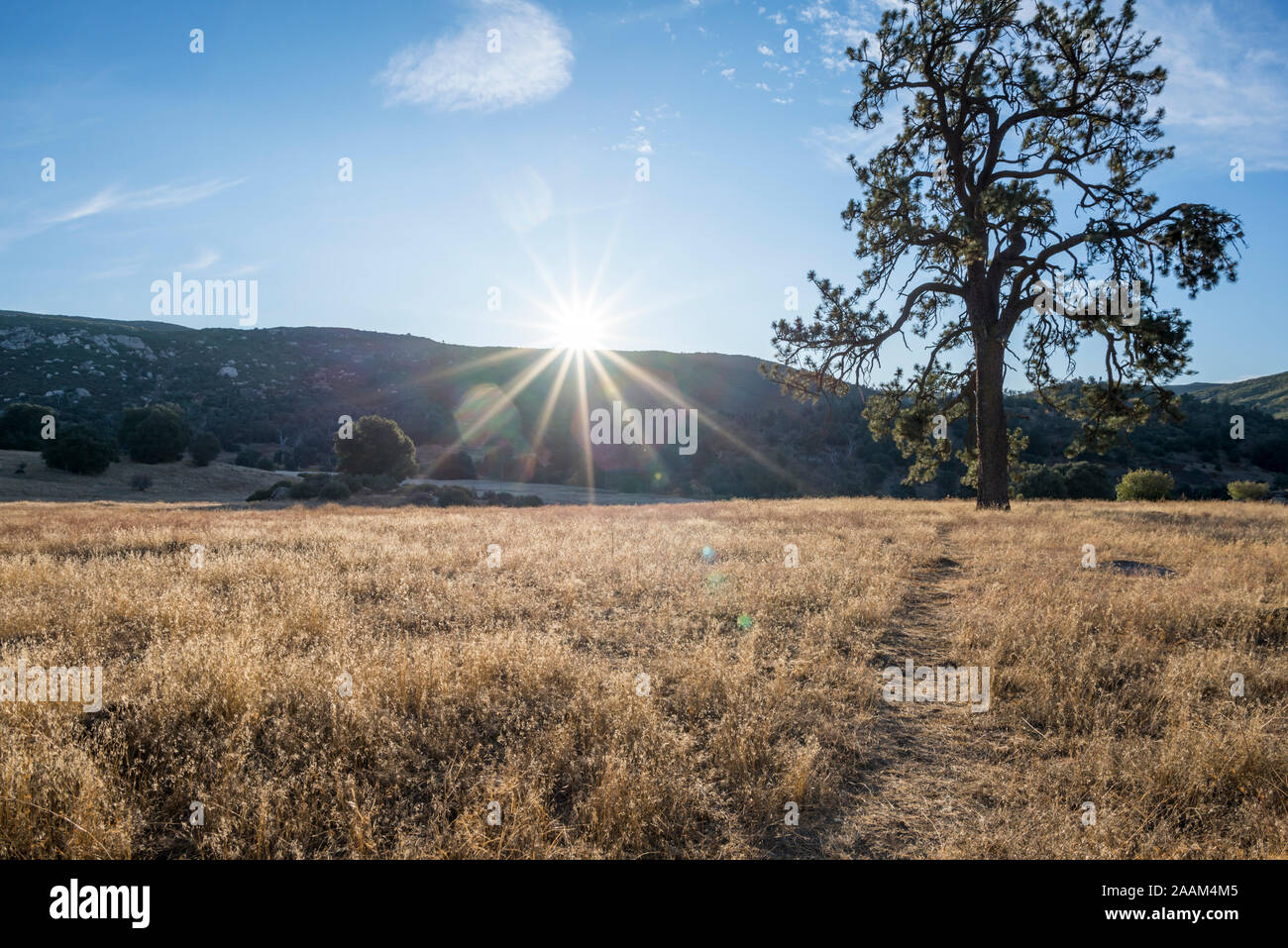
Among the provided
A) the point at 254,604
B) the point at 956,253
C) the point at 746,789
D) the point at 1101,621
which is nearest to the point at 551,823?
the point at 746,789

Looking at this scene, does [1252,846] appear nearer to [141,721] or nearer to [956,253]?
[141,721]

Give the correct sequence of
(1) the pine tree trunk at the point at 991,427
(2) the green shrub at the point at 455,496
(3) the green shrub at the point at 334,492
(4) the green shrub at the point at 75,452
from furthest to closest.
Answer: (4) the green shrub at the point at 75,452 < (2) the green shrub at the point at 455,496 < (3) the green shrub at the point at 334,492 < (1) the pine tree trunk at the point at 991,427

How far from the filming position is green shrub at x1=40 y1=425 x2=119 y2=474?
39031 millimetres

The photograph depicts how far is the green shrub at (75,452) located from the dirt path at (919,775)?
53.7 meters

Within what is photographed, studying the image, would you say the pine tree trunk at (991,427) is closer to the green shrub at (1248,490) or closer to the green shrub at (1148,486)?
the green shrub at (1148,486)

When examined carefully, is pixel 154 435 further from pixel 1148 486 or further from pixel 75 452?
pixel 1148 486

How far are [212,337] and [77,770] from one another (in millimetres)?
131414

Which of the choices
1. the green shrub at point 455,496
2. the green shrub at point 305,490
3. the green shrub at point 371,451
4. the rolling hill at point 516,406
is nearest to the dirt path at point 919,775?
the green shrub at point 455,496

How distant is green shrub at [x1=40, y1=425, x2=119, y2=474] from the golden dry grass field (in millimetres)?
43443

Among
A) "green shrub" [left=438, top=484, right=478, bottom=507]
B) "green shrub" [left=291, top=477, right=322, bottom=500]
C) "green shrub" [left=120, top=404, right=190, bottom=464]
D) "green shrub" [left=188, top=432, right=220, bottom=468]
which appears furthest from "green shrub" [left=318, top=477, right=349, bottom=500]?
"green shrub" [left=120, top=404, right=190, bottom=464]

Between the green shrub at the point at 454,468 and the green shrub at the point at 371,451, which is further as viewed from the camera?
the green shrub at the point at 454,468

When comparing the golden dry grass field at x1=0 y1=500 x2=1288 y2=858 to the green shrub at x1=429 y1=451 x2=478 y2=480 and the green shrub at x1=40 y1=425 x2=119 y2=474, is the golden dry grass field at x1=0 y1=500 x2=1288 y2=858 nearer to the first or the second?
the green shrub at x1=40 y1=425 x2=119 y2=474

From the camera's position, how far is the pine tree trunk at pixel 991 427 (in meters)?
16.5
